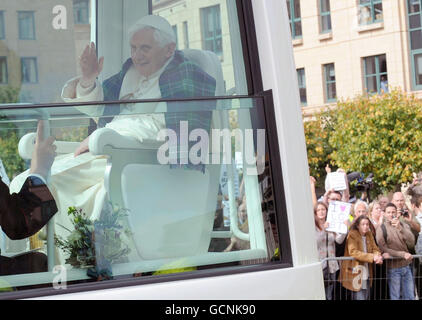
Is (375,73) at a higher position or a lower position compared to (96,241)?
higher

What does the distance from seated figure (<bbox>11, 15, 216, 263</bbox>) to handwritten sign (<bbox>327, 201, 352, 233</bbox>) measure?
5.73 m

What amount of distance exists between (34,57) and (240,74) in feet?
2.50

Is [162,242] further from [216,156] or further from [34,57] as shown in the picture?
[34,57]

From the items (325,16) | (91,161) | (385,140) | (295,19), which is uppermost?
(295,19)

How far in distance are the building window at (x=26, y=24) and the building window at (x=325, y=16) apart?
36.2m

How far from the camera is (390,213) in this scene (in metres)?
9.70

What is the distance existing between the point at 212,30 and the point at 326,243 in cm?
593

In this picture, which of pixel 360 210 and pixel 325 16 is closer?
pixel 360 210

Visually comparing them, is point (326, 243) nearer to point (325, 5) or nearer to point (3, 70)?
point (3, 70)

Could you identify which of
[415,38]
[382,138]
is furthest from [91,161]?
[415,38]

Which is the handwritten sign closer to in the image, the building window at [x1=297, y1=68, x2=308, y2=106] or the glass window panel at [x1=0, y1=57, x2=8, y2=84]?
the glass window panel at [x1=0, y1=57, x2=8, y2=84]
